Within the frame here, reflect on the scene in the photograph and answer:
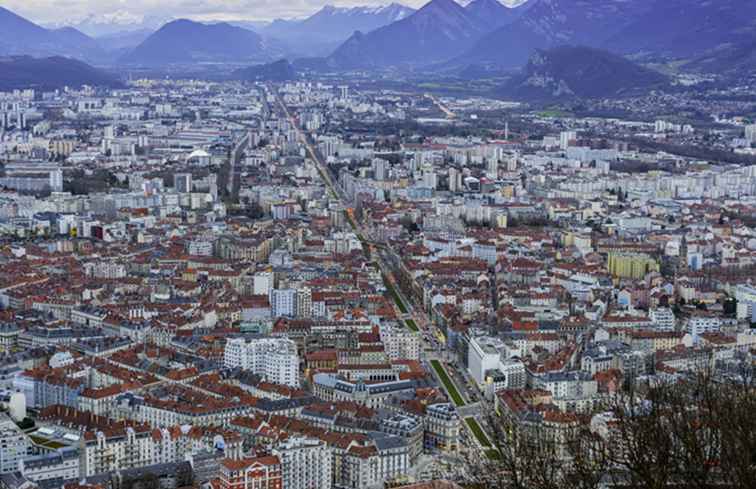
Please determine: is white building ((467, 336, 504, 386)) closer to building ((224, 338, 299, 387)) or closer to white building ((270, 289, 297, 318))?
building ((224, 338, 299, 387))

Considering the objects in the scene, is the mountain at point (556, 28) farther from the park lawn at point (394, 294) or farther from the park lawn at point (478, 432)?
the park lawn at point (478, 432)

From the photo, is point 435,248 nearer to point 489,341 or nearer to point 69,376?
point 489,341

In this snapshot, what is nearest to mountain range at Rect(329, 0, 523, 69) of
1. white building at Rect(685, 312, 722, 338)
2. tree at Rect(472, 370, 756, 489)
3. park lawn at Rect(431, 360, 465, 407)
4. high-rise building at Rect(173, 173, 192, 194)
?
high-rise building at Rect(173, 173, 192, 194)

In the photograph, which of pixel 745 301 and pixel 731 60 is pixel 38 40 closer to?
pixel 731 60

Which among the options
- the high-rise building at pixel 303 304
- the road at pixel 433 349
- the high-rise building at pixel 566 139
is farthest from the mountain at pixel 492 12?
the high-rise building at pixel 303 304

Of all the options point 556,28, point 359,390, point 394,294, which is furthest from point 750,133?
point 556,28

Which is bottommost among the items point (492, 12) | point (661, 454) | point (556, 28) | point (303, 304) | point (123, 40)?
point (303, 304)
